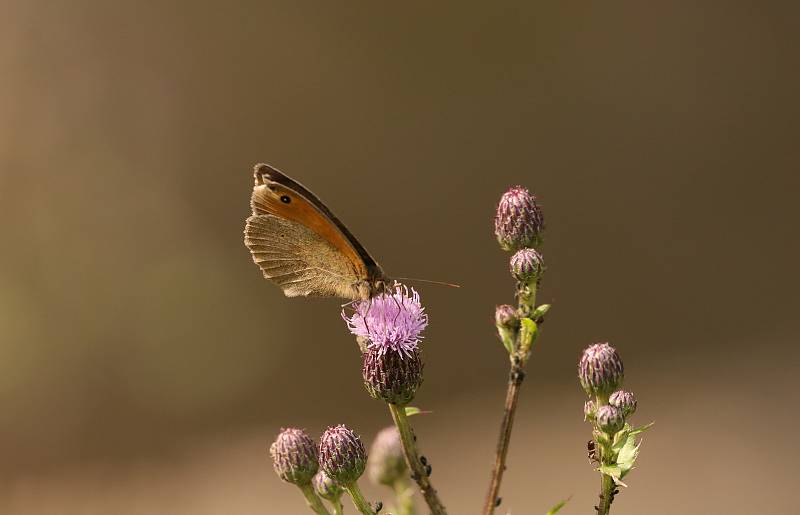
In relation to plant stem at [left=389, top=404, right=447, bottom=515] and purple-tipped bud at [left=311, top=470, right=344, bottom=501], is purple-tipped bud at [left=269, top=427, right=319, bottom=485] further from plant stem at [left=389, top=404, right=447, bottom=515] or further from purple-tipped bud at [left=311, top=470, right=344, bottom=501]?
plant stem at [left=389, top=404, right=447, bottom=515]

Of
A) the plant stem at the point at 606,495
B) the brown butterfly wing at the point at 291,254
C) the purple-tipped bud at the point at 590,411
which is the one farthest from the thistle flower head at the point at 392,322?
the plant stem at the point at 606,495

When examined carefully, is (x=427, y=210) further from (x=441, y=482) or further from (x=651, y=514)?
(x=651, y=514)

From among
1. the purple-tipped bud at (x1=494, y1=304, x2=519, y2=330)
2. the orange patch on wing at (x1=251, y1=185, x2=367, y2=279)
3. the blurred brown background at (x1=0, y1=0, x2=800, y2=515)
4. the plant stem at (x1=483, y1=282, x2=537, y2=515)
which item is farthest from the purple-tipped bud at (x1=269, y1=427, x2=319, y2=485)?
the blurred brown background at (x1=0, y1=0, x2=800, y2=515)

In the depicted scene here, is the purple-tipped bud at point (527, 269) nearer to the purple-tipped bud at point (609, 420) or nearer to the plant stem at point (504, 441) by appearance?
the plant stem at point (504, 441)

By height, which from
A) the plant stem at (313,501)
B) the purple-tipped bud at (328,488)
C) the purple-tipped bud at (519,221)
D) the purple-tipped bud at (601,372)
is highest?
the purple-tipped bud at (519,221)

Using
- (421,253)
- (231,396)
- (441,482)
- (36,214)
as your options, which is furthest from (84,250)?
(441,482)

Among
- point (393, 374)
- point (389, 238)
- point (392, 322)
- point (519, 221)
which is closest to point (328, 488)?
point (393, 374)
